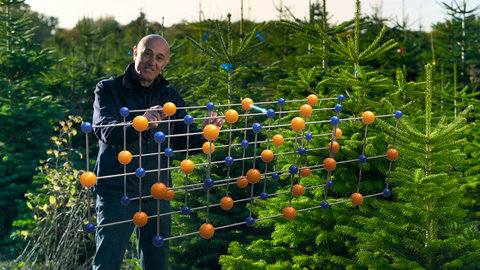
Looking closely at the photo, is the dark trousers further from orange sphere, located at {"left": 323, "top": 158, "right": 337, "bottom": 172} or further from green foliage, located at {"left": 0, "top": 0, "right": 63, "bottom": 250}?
green foliage, located at {"left": 0, "top": 0, "right": 63, "bottom": 250}

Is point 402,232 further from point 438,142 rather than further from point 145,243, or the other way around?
point 145,243

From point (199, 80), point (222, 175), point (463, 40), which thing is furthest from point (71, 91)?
point (463, 40)

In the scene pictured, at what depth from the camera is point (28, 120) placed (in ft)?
24.5

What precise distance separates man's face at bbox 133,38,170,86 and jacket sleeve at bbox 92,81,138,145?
261 mm

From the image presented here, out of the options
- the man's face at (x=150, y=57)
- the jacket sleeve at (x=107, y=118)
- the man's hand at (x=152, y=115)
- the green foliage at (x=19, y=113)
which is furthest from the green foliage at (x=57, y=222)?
the man's hand at (x=152, y=115)

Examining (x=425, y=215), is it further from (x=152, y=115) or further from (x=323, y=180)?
(x=152, y=115)

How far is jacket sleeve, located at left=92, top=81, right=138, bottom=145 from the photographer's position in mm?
2723

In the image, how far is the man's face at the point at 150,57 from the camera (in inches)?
120

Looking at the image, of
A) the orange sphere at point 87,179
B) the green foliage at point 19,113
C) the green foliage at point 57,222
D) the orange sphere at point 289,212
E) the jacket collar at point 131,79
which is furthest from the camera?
the green foliage at point 19,113

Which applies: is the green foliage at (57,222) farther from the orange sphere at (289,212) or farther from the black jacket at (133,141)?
the orange sphere at (289,212)

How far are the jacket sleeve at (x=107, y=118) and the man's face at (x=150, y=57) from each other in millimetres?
261

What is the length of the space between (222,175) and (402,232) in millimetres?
2112

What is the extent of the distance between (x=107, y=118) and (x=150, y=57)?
517mm

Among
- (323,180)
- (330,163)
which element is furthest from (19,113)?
(330,163)
